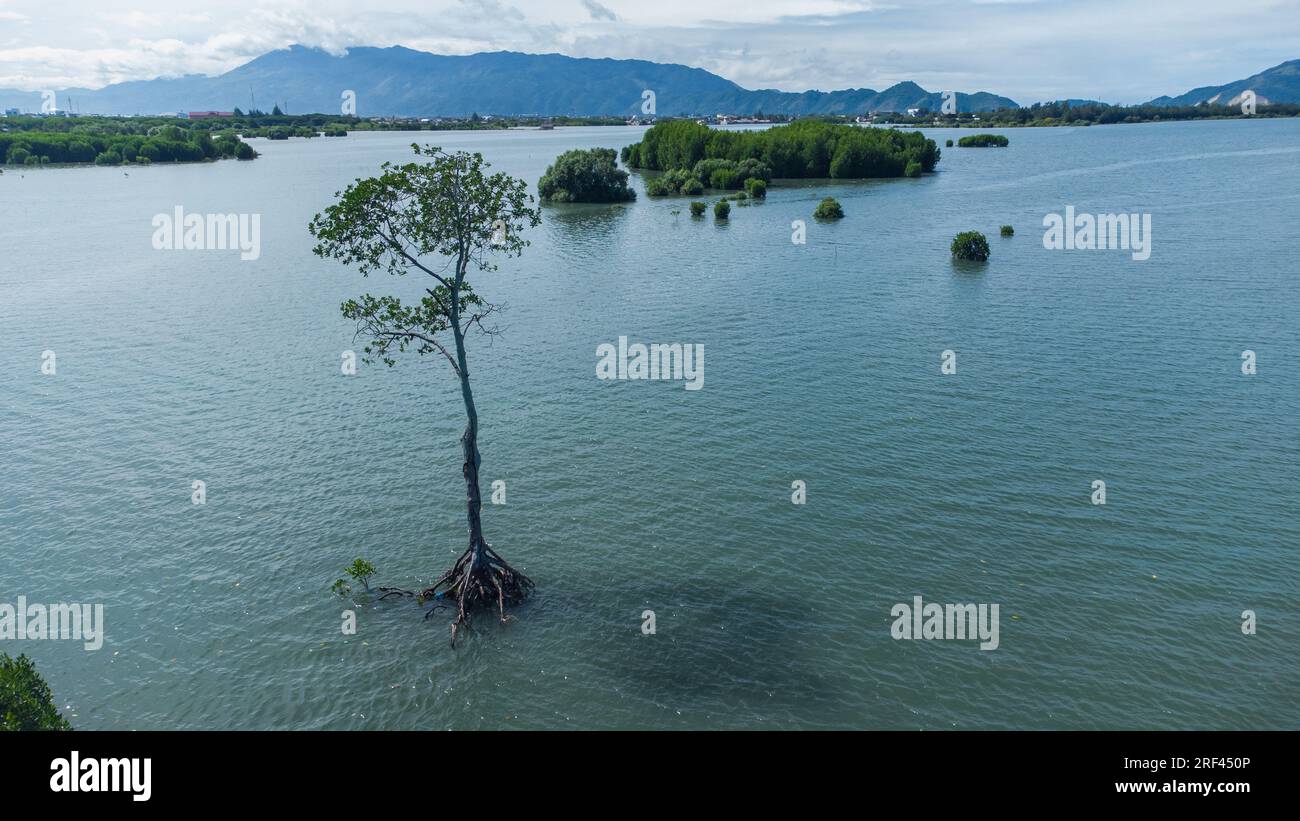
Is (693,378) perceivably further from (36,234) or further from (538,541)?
(36,234)

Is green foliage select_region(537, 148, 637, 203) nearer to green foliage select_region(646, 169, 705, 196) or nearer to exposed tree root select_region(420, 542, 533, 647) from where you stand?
green foliage select_region(646, 169, 705, 196)

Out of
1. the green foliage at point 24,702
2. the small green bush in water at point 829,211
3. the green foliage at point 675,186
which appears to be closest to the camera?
the green foliage at point 24,702

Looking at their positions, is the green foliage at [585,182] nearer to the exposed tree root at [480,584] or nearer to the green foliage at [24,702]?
the exposed tree root at [480,584]

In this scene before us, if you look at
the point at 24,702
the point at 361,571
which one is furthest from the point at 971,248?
the point at 24,702

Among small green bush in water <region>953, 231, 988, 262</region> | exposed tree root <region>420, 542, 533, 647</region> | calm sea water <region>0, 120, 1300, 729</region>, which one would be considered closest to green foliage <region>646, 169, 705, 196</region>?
small green bush in water <region>953, 231, 988, 262</region>

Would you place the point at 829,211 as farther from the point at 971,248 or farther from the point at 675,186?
the point at 675,186

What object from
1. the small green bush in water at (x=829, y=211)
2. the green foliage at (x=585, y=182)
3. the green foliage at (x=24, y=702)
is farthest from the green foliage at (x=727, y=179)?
the green foliage at (x=24, y=702)
